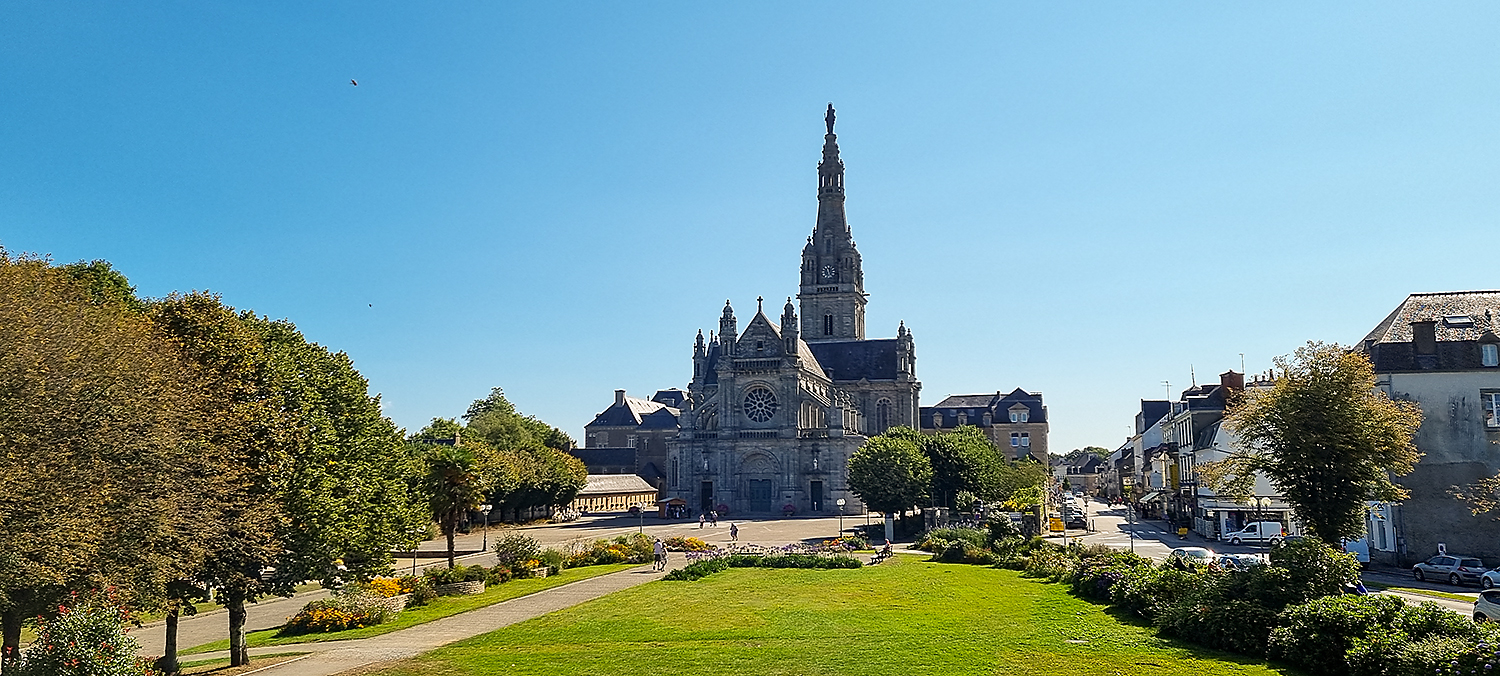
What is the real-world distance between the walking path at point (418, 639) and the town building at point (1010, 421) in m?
96.7

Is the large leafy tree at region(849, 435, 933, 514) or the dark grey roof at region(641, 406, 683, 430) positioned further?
the dark grey roof at region(641, 406, 683, 430)

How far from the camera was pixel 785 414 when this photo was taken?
3334 inches

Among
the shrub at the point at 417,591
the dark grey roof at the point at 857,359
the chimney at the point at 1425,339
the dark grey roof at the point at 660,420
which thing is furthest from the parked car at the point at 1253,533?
the dark grey roof at the point at 660,420

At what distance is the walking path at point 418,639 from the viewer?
744 inches

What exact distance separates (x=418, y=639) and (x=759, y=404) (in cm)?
6501

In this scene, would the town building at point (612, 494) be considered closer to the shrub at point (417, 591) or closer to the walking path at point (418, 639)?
the shrub at point (417, 591)

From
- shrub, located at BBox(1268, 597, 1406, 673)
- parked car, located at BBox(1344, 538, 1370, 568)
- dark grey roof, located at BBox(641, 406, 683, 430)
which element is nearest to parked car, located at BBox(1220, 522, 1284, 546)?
parked car, located at BBox(1344, 538, 1370, 568)

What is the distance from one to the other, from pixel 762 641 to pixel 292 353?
12.6 meters

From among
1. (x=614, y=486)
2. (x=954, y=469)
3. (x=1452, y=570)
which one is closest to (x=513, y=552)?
(x=954, y=469)

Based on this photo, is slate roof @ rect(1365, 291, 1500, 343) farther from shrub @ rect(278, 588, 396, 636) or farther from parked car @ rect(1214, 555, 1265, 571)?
shrub @ rect(278, 588, 396, 636)

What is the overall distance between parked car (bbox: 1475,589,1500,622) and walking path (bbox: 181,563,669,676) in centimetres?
2199

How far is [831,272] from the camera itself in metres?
109

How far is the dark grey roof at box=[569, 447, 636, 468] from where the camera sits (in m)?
112

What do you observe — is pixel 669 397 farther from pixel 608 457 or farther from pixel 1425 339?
pixel 1425 339
